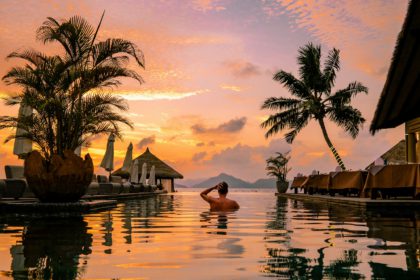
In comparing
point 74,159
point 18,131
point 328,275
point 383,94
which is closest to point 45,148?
→ point 74,159

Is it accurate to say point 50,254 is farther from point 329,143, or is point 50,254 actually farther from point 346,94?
point 346,94

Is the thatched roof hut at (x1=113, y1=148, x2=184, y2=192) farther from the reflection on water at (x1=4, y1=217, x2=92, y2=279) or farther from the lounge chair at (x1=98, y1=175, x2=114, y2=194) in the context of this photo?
the reflection on water at (x1=4, y1=217, x2=92, y2=279)

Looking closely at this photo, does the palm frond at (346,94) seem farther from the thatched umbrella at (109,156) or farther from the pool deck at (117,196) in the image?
the thatched umbrella at (109,156)

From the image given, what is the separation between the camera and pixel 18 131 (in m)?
17.2

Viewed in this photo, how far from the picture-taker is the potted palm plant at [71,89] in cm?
1353

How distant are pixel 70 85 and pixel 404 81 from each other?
8.96 metres

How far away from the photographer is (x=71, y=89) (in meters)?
13.8

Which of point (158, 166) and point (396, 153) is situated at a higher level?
point (396, 153)

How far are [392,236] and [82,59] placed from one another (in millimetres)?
9978

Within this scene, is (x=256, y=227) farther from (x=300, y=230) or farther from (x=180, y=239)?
(x=180, y=239)

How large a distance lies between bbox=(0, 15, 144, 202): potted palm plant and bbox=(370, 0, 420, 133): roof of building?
6.64 metres

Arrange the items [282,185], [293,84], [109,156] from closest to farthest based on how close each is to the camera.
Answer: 1. [109,156]
2. [293,84]
3. [282,185]

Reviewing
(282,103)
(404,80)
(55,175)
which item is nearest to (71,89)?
(55,175)

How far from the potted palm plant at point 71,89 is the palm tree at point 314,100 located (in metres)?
18.3
